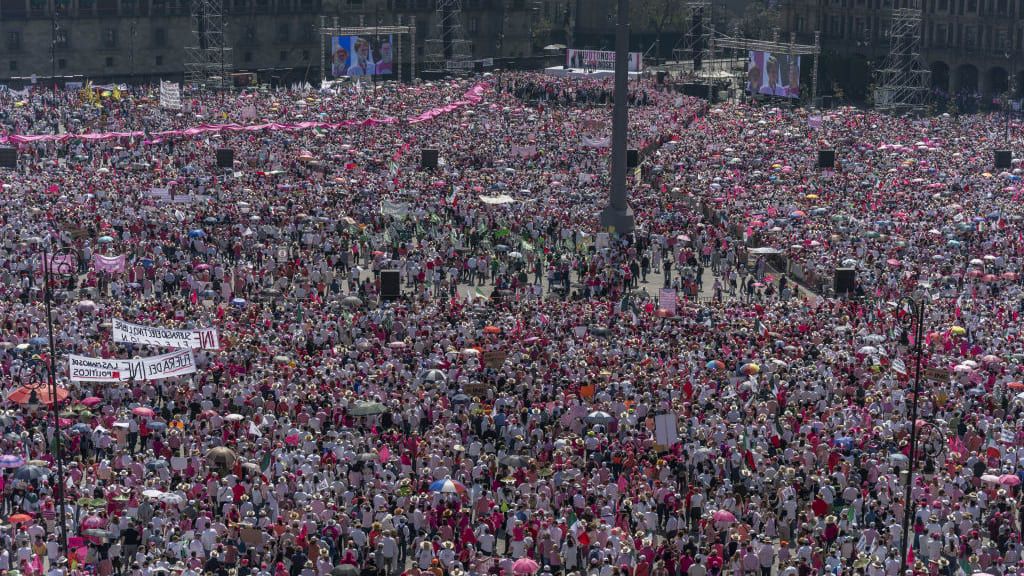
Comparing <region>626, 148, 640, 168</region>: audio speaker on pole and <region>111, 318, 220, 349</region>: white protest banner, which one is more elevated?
<region>626, 148, 640, 168</region>: audio speaker on pole

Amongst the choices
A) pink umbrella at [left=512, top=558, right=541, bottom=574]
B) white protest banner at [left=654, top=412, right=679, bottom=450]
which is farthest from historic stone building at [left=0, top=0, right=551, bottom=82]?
pink umbrella at [left=512, top=558, right=541, bottom=574]

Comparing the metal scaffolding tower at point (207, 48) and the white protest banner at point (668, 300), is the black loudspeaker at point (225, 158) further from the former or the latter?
the metal scaffolding tower at point (207, 48)

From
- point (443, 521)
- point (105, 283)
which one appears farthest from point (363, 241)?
point (443, 521)

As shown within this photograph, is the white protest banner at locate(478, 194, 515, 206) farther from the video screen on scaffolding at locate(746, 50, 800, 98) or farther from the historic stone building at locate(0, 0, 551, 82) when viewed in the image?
the historic stone building at locate(0, 0, 551, 82)

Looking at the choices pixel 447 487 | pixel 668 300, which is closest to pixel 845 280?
pixel 668 300

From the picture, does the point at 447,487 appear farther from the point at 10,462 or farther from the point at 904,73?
the point at 904,73

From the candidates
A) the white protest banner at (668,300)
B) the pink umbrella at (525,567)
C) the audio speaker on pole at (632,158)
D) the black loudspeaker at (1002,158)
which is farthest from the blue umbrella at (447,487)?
the black loudspeaker at (1002,158)

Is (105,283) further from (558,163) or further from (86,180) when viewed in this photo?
(558,163)
